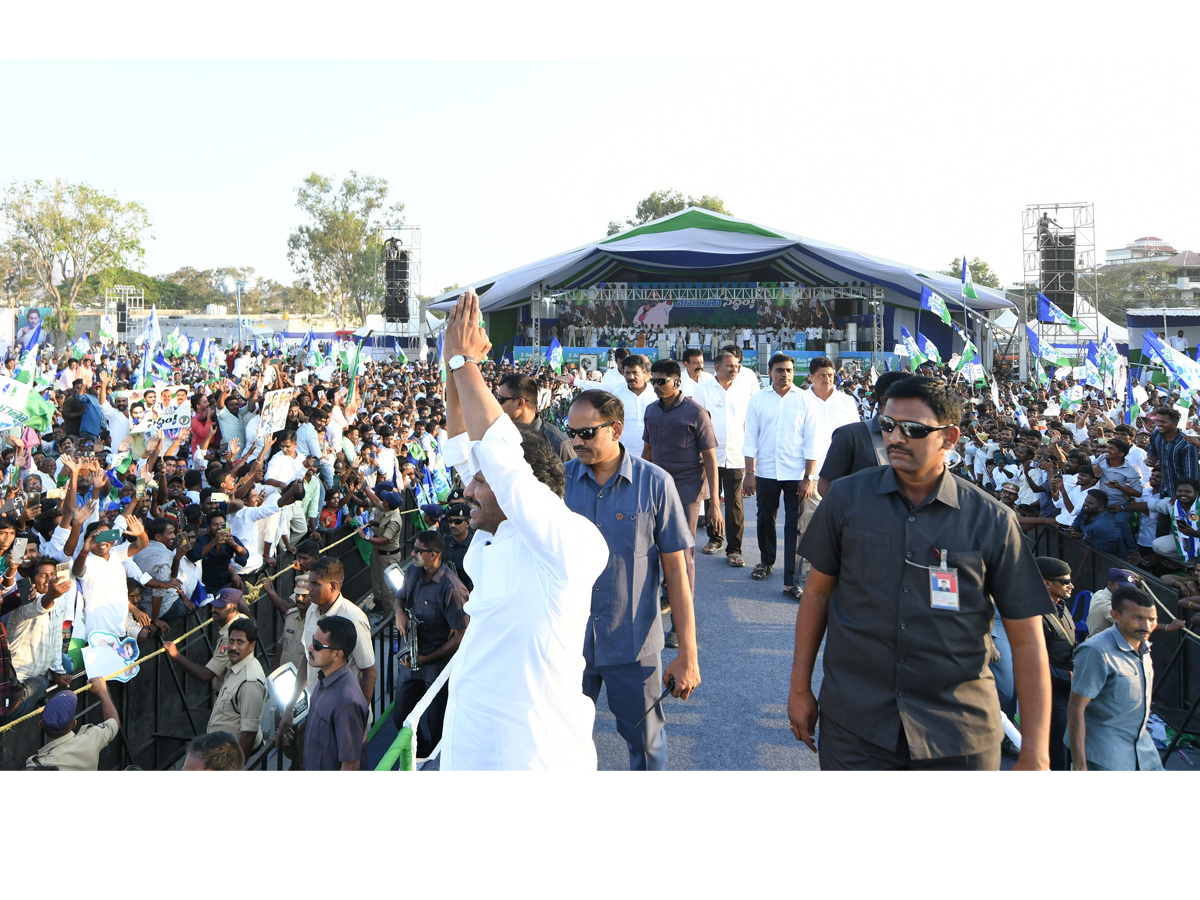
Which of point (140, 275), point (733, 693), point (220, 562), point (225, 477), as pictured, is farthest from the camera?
point (140, 275)

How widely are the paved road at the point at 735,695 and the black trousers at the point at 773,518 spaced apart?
8.3 inches

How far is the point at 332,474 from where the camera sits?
28.4 feet

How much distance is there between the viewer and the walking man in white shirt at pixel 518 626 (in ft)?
7.20

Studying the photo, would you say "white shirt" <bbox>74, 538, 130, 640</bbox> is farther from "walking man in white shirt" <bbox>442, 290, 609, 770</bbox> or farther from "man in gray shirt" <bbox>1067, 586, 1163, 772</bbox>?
"man in gray shirt" <bbox>1067, 586, 1163, 772</bbox>

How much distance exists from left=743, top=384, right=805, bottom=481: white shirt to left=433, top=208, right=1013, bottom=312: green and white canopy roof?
19987mm

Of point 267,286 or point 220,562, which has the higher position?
point 267,286

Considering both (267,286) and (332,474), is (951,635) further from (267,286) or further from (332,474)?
(267,286)

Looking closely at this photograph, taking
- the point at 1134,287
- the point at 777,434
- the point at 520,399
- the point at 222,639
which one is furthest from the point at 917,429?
the point at 1134,287

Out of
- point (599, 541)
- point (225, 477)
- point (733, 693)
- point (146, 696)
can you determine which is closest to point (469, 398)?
point (599, 541)

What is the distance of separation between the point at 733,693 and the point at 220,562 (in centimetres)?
394

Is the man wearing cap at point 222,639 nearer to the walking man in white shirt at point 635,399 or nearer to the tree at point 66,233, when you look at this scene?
the walking man in white shirt at point 635,399

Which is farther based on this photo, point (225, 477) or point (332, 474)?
point (332, 474)

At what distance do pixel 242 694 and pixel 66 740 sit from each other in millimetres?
798

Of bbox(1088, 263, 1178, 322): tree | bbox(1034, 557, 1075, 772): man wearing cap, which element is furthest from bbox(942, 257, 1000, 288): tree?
bbox(1034, 557, 1075, 772): man wearing cap
